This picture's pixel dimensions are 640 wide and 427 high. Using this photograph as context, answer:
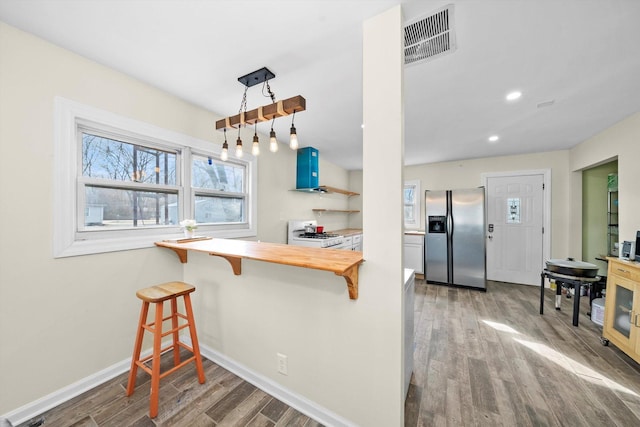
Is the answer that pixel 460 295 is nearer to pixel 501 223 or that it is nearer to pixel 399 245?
pixel 501 223

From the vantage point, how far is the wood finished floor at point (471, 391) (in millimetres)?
1518

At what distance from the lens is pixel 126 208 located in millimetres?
2094

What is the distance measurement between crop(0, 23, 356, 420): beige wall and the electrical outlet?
0.31ft

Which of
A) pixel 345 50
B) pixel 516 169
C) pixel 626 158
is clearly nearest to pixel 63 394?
pixel 345 50

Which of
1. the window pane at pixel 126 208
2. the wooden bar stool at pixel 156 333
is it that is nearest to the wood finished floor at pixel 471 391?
the wooden bar stool at pixel 156 333

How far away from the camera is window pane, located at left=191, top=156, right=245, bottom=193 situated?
8.59 ft

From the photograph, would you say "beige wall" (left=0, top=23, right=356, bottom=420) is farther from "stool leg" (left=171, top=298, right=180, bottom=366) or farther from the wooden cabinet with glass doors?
the wooden cabinet with glass doors

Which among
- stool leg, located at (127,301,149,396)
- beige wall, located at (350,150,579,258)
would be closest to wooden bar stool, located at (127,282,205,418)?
stool leg, located at (127,301,149,396)

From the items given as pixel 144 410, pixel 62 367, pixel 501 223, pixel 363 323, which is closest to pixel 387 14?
pixel 363 323

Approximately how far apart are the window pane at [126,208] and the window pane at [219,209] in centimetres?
29

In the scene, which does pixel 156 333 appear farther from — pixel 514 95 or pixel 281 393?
pixel 514 95

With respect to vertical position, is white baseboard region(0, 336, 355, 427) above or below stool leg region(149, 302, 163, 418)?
below

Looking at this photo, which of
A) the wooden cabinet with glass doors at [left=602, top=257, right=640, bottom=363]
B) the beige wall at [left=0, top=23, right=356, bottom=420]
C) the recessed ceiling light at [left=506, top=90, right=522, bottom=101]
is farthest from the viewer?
the recessed ceiling light at [left=506, top=90, right=522, bottom=101]

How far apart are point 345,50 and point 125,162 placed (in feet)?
6.74
